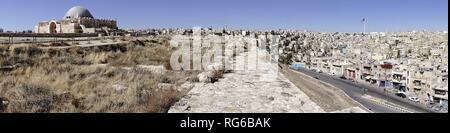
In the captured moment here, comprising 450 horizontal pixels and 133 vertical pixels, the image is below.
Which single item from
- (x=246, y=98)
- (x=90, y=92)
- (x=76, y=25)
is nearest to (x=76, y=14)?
(x=76, y=25)

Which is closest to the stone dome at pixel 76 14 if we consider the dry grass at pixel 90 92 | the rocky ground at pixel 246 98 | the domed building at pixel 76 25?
the domed building at pixel 76 25

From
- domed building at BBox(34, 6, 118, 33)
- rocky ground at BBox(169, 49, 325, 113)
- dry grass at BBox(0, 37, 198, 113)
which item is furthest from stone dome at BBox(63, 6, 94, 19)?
rocky ground at BBox(169, 49, 325, 113)

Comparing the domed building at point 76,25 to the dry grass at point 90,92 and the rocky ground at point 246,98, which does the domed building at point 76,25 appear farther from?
the rocky ground at point 246,98

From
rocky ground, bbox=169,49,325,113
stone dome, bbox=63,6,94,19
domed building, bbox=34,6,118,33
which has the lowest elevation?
rocky ground, bbox=169,49,325,113

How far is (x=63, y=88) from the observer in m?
6.10

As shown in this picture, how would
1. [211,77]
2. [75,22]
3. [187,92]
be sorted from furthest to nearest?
[75,22] → [211,77] → [187,92]

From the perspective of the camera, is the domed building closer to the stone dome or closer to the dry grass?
the stone dome
